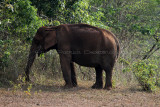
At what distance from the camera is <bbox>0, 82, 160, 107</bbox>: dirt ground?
6746 millimetres

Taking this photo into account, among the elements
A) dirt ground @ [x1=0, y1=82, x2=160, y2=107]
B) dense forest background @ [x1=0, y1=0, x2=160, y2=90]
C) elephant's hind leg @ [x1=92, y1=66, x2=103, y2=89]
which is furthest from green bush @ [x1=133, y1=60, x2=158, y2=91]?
elephant's hind leg @ [x1=92, y1=66, x2=103, y2=89]

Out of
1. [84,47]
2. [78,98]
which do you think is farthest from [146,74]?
[78,98]

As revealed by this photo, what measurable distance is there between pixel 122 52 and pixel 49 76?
405 centimetres

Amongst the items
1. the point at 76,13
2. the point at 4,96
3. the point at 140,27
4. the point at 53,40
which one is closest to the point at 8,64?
the point at 53,40

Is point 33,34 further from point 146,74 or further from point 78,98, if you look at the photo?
point 146,74

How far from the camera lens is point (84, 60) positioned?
954cm

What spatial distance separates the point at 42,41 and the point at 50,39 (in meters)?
0.46

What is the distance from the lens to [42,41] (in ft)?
32.6

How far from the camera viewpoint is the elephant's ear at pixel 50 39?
958 centimetres

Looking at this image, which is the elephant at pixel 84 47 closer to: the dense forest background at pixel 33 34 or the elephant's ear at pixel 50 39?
the elephant's ear at pixel 50 39

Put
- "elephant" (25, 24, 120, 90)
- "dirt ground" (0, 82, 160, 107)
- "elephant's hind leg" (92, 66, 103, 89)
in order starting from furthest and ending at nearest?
1. "elephant's hind leg" (92, 66, 103, 89)
2. "elephant" (25, 24, 120, 90)
3. "dirt ground" (0, 82, 160, 107)

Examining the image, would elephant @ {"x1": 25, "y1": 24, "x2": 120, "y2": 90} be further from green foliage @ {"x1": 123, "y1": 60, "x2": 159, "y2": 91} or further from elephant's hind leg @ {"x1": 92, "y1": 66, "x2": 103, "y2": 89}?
green foliage @ {"x1": 123, "y1": 60, "x2": 159, "y2": 91}

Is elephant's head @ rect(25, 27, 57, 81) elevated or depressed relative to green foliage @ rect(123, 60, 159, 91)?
elevated

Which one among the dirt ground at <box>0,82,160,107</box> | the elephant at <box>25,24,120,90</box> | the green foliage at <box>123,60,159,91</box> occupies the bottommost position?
the dirt ground at <box>0,82,160,107</box>
